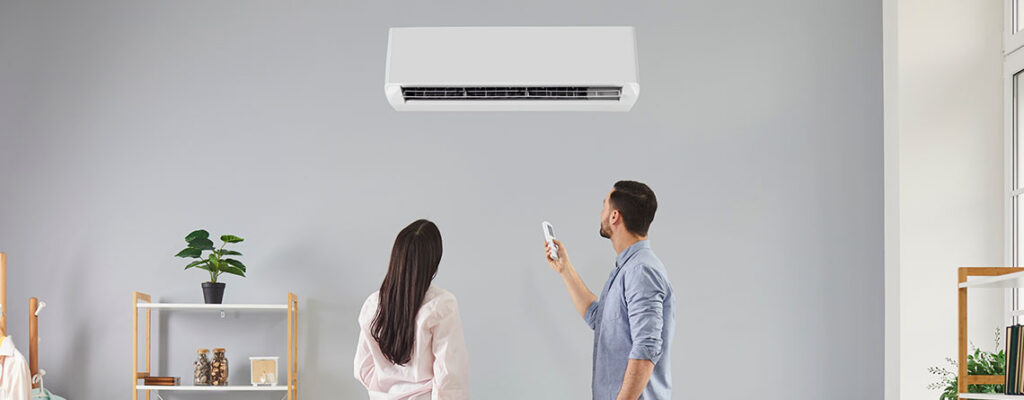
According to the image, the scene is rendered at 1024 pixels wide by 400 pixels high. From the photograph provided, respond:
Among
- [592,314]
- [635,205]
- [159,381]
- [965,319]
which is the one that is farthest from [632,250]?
[159,381]

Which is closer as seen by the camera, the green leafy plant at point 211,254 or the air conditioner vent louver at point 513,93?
the air conditioner vent louver at point 513,93

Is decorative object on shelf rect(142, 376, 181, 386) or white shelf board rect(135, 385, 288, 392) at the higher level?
decorative object on shelf rect(142, 376, 181, 386)

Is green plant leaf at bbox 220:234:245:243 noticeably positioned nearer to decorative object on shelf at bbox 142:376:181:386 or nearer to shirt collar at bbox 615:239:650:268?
decorative object on shelf at bbox 142:376:181:386

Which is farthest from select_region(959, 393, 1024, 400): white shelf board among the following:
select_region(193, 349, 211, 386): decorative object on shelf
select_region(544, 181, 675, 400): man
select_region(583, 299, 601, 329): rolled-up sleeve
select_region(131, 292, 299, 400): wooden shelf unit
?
select_region(193, 349, 211, 386): decorative object on shelf

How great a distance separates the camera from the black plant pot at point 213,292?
11.4 feet

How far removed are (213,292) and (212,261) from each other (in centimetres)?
11

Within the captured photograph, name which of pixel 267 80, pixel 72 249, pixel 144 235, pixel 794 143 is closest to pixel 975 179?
pixel 794 143

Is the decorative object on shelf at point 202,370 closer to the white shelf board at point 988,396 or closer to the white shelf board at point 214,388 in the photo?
the white shelf board at point 214,388

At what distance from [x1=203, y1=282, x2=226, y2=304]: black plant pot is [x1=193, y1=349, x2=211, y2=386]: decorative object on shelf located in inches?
7.4

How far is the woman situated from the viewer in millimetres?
2656

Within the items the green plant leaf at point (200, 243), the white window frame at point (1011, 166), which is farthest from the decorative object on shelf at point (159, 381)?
the white window frame at point (1011, 166)

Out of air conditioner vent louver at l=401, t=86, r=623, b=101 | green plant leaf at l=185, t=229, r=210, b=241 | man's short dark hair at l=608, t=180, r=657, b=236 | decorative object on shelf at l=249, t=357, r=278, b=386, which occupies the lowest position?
decorative object on shelf at l=249, t=357, r=278, b=386

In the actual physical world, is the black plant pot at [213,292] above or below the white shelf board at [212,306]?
above

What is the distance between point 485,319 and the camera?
3.65 m
